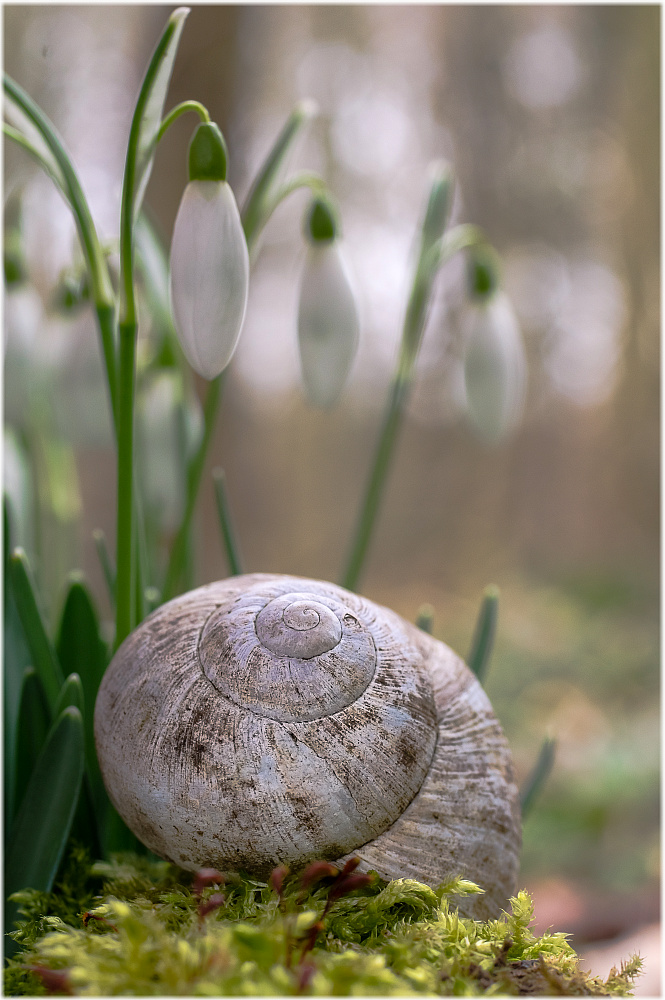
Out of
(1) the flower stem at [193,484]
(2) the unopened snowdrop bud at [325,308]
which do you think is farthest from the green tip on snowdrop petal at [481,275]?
(1) the flower stem at [193,484]

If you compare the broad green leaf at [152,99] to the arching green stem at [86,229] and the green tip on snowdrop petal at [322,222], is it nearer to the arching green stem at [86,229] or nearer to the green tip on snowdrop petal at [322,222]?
the arching green stem at [86,229]

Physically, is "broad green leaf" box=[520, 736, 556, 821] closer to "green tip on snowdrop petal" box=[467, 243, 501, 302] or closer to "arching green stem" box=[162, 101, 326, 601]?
"arching green stem" box=[162, 101, 326, 601]

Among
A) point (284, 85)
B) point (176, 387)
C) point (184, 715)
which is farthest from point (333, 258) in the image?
point (284, 85)

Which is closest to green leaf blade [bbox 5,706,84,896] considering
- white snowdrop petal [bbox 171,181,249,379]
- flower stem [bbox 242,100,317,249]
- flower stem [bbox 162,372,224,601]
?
flower stem [bbox 162,372,224,601]

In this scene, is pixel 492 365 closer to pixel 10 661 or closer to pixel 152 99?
pixel 152 99

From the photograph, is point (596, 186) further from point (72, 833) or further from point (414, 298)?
point (72, 833)

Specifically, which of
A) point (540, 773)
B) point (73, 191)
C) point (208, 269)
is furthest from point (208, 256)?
point (540, 773)
